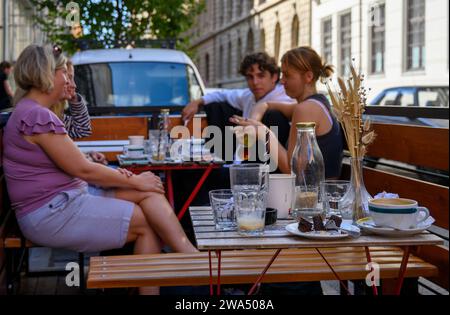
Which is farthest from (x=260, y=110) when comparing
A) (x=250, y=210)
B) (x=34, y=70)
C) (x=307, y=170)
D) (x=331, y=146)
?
(x=250, y=210)

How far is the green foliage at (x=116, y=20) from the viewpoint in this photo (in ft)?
15.6

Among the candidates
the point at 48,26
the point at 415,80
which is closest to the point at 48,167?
the point at 48,26

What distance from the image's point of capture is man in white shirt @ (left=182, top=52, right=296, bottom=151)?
16.5 feet

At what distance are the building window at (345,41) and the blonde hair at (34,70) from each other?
62.3 inches

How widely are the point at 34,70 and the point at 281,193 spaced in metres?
1.59

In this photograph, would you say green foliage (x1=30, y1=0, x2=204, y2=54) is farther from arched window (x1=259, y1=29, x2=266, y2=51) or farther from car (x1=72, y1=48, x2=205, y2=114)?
arched window (x1=259, y1=29, x2=266, y2=51)

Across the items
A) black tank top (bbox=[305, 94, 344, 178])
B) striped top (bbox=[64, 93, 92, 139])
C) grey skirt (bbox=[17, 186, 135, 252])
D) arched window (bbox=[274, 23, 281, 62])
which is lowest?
grey skirt (bbox=[17, 186, 135, 252])

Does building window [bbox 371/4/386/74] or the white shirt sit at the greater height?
building window [bbox 371/4/386/74]

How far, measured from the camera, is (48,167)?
3594mm

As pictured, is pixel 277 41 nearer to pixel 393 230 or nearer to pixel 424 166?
pixel 424 166

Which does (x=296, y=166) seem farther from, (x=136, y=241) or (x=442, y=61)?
(x=442, y=61)

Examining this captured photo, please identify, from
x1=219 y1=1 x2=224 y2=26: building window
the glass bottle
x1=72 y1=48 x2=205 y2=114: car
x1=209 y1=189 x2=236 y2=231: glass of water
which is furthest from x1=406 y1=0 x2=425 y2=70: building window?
x1=219 y1=1 x2=224 y2=26: building window

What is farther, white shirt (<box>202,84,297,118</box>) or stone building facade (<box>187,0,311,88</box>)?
stone building facade (<box>187,0,311,88</box>)
